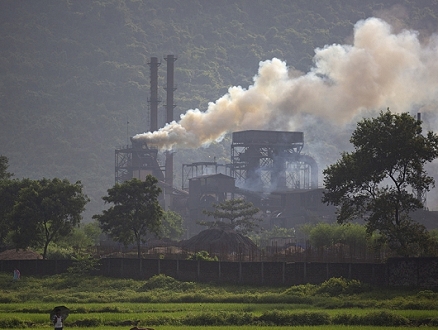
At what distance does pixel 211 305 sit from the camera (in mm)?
53219

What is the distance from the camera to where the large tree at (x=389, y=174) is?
63.7 m

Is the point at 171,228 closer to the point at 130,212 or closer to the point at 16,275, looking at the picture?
the point at 130,212

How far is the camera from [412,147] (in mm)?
64188

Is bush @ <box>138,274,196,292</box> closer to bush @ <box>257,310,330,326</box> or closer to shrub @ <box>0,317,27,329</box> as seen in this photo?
bush @ <box>257,310,330,326</box>

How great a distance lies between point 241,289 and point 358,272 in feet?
27.6

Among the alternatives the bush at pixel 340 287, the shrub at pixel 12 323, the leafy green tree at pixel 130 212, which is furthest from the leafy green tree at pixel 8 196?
the shrub at pixel 12 323

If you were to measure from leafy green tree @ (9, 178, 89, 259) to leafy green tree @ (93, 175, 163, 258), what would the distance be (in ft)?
11.6

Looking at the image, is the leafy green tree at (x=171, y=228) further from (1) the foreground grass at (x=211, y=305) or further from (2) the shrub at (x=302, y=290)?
(2) the shrub at (x=302, y=290)

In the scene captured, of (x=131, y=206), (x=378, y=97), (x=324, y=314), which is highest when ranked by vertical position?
(x=378, y=97)

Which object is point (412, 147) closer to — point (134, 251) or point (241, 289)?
point (241, 289)

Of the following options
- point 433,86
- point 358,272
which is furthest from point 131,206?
point 433,86

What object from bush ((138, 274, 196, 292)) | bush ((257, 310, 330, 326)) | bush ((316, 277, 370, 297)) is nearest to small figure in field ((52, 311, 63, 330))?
bush ((257, 310, 330, 326))

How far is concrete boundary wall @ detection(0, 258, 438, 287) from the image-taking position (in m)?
57.7

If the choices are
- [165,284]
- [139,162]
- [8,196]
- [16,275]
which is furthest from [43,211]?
[139,162]
